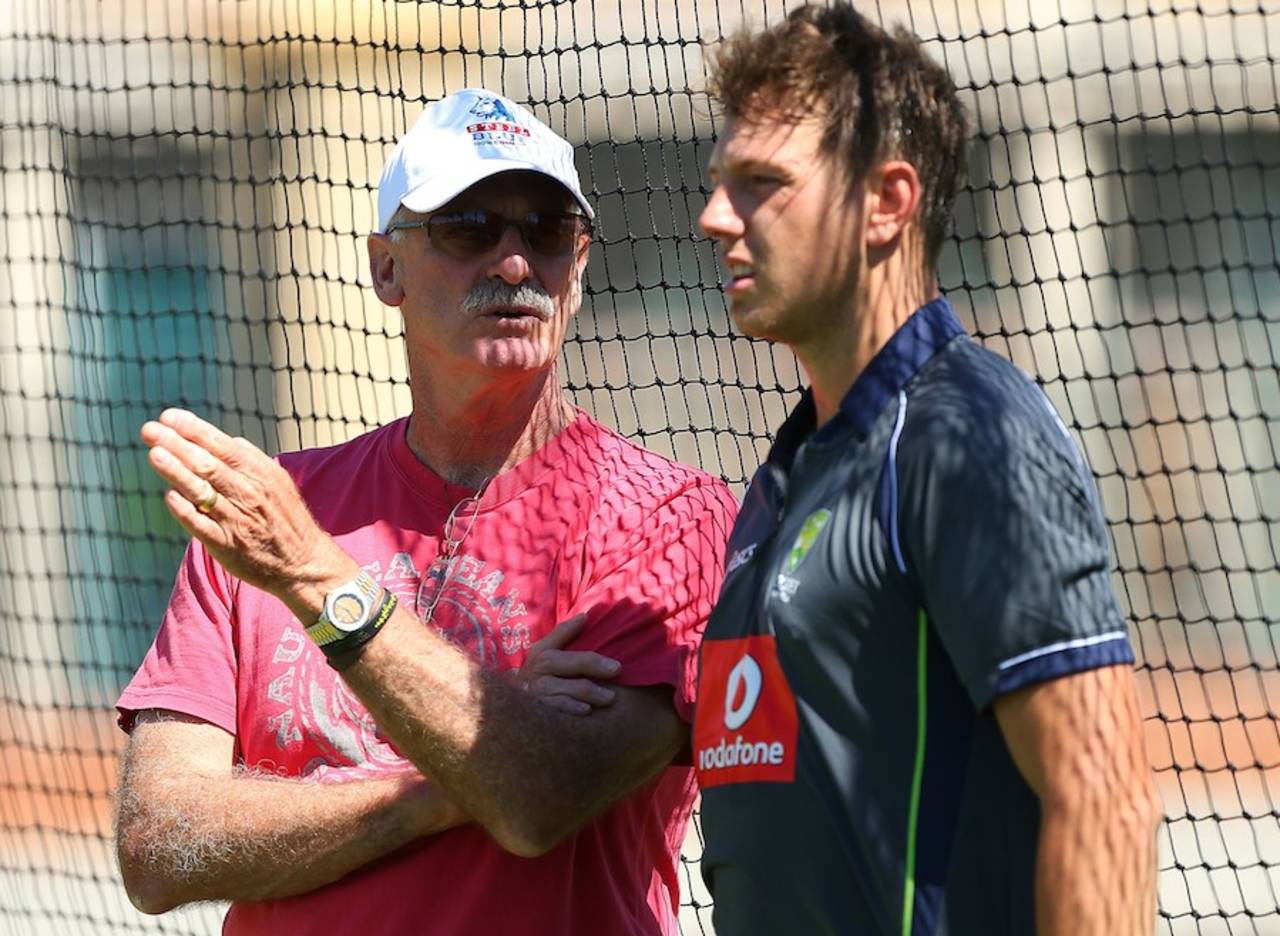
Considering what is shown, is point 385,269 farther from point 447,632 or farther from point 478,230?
point 447,632

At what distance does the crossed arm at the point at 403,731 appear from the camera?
2.46 meters

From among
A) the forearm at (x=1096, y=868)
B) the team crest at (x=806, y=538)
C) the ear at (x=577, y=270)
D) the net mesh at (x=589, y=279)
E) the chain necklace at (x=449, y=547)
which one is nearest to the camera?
the forearm at (x=1096, y=868)

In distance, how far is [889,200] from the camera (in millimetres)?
2094

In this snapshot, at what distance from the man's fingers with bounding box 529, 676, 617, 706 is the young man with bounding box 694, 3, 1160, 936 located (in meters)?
0.38

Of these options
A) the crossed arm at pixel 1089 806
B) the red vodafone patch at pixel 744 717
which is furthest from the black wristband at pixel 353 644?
the crossed arm at pixel 1089 806

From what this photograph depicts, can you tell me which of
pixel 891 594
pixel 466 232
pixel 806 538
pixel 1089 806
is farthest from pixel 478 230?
pixel 1089 806

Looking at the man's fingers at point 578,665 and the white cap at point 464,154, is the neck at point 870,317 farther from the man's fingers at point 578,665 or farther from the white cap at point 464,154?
the white cap at point 464,154

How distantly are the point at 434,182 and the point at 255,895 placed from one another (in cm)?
113

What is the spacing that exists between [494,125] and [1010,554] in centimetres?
145

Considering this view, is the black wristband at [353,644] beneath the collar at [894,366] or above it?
beneath

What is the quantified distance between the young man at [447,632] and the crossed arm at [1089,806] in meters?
0.87

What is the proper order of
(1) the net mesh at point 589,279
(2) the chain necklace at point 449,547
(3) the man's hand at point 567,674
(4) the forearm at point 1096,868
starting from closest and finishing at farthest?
1. (4) the forearm at point 1096,868
2. (3) the man's hand at point 567,674
3. (2) the chain necklace at point 449,547
4. (1) the net mesh at point 589,279

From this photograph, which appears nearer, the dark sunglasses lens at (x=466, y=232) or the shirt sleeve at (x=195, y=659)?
the shirt sleeve at (x=195, y=659)

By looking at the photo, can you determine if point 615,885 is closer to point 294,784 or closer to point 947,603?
point 294,784
